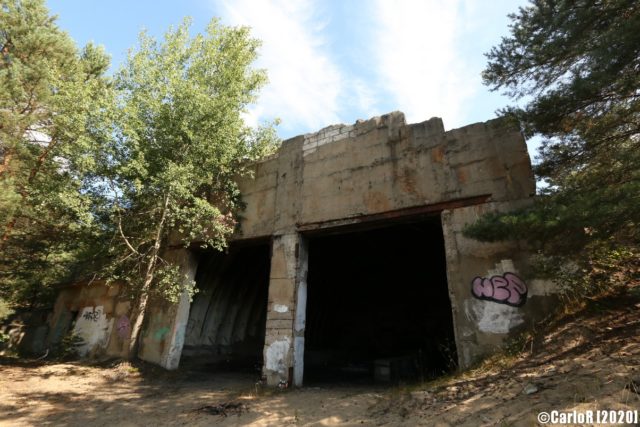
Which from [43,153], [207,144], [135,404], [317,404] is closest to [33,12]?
[43,153]

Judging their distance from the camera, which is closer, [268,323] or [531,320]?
[531,320]

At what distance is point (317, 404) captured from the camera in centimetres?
661

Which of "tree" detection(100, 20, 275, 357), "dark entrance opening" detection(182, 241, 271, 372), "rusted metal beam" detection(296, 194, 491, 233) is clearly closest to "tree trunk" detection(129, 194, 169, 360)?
"tree" detection(100, 20, 275, 357)

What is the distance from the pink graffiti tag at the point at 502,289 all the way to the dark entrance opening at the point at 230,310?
665 cm

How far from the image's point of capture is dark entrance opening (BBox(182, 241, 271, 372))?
38.9ft

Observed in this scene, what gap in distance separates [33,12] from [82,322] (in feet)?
39.0

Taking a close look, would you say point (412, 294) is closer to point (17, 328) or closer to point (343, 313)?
point (343, 313)

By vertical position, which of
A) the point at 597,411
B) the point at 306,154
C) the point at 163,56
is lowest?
the point at 597,411

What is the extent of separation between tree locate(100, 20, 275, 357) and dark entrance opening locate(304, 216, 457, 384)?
461 centimetres

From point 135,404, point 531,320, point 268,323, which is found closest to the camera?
point 531,320

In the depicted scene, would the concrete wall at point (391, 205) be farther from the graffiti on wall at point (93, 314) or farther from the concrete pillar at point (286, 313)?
the graffiti on wall at point (93, 314)

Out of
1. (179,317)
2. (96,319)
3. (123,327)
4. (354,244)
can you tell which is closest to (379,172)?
(354,244)

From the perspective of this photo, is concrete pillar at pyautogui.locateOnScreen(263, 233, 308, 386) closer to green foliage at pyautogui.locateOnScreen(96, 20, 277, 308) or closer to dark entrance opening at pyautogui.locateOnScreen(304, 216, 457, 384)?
green foliage at pyautogui.locateOnScreen(96, 20, 277, 308)

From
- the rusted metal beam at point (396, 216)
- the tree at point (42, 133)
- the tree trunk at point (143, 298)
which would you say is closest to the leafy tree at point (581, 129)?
the rusted metal beam at point (396, 216)
